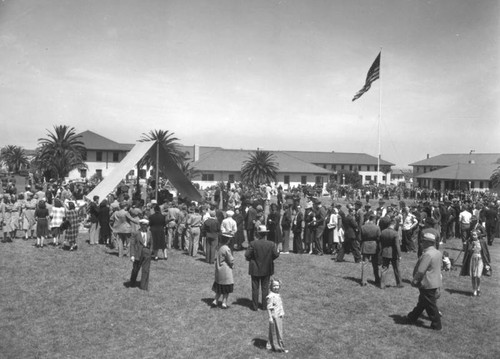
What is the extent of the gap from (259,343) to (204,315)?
65.6 inches

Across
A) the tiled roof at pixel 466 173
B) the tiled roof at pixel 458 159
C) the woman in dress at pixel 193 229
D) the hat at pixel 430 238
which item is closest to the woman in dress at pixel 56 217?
the woman in dress at pixel 193 229

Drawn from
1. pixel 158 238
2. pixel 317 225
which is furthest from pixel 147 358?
pixel 317 225

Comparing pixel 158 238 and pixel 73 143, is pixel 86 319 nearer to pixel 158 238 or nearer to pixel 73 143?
pixel 158 238

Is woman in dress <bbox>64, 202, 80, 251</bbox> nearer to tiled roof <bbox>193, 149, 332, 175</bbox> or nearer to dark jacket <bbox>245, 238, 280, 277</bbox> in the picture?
dark jacket <bbox>245, 238, 280, 277</bbox>

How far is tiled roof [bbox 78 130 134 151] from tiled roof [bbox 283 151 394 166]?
37.4 meters

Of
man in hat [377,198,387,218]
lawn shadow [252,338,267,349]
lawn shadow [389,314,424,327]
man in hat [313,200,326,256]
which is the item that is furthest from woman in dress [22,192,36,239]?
man in hat [377,198,387,218]

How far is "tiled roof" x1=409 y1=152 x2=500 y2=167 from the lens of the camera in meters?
79.8

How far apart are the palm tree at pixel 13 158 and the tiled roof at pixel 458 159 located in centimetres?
8163

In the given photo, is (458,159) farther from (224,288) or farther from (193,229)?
(224,288)

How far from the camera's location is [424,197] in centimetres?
4134

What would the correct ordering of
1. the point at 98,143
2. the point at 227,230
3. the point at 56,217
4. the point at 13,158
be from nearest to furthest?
1. the point at 227,230
2. the point at 56,217
3. the point at 98,143
4. the point at 13,158

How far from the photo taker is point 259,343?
7.21m

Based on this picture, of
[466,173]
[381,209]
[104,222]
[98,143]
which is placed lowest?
[104,222]

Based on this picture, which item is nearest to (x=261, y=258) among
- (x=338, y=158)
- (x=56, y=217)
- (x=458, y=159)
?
(x=56, y=217)
